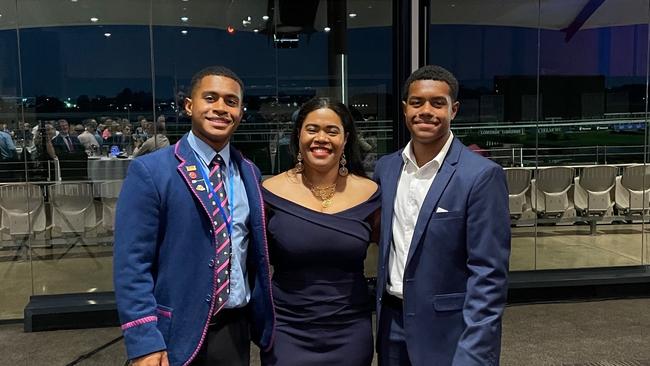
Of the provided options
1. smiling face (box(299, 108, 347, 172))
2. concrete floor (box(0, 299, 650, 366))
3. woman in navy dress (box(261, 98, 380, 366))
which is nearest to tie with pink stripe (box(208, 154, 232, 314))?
woman in navy dress (box(261, 98, 380, 366))

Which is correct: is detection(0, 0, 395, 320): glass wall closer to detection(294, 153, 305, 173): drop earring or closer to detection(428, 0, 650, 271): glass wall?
detection(428, 0, 650, 271): glass wall

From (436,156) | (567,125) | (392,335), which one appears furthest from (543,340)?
(567,125)

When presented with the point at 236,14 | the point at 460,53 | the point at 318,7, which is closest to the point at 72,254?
the point at 236,14

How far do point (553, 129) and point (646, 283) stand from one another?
2.58 metres

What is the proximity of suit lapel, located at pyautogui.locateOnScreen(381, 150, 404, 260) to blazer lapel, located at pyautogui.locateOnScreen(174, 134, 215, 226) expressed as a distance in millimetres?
580

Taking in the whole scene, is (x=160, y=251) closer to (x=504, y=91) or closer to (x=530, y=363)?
(x=530, y=363)

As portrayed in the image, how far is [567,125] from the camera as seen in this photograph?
7430mm

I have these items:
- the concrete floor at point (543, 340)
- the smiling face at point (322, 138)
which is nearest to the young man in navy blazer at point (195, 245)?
the smiling face at point (322, 138)

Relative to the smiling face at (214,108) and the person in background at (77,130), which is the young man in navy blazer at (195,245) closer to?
the smiling face at (214,108)

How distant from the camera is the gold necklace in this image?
2.14 meters

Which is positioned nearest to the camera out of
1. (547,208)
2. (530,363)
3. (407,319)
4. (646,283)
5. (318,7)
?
(407,319)

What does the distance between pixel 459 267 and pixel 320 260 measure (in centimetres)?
50

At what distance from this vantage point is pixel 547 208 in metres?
7.36

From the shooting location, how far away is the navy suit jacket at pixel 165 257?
164 centimetres
